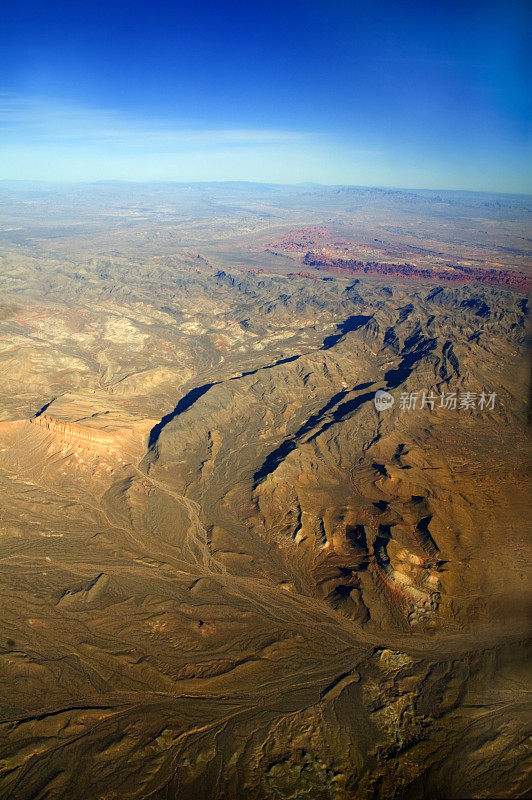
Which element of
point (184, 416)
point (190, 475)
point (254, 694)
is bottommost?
point (254, 694)

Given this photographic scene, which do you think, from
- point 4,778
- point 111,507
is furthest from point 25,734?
point 111,507

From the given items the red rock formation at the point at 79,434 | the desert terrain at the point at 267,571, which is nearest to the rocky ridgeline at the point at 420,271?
the desert terrain at the point at 267,571

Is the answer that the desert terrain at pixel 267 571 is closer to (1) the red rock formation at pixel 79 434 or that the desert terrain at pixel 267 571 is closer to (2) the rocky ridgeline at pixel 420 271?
(1) the red rock formation at pixel 79 434

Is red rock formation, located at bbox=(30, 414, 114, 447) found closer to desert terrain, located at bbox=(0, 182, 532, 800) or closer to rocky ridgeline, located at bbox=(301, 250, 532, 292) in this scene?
desert terrain, located at bbox=(0, 182, 532, 800)

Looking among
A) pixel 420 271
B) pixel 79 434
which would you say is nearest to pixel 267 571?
pixel 79 434

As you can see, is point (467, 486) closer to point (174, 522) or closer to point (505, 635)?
point (505, 635)

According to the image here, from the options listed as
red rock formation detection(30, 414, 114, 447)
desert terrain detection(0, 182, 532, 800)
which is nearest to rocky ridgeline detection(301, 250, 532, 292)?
desert terrain detection(0, 182, 532, 800)

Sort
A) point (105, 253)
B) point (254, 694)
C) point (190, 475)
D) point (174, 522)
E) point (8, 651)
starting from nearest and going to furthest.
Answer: point (254, 694) → point (8, 651) → point (174, 522) → point (190, 475) → point (105, 253)
